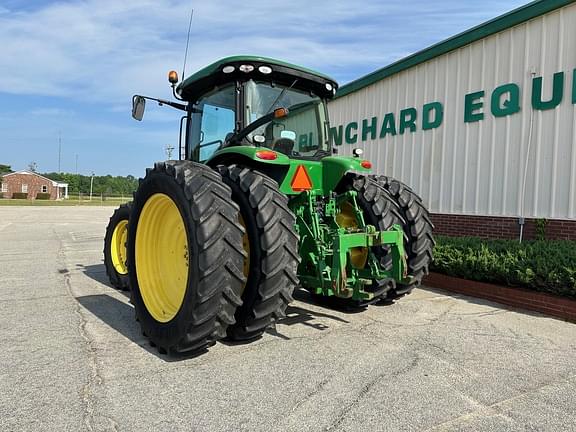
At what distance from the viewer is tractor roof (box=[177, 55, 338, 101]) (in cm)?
442

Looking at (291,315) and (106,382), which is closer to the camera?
(106,382)

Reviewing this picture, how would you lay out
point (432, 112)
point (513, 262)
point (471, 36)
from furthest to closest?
point (432, 112) < point (471, 36) < point (513, 262)

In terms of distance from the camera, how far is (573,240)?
6.57 m

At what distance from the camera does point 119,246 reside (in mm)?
6535

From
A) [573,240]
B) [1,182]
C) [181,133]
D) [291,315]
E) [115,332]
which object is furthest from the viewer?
[1,182]

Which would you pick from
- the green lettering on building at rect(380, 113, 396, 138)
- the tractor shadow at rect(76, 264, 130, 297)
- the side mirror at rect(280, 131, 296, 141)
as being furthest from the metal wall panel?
the tractor shadow at rect(76, 264, 130, 297)

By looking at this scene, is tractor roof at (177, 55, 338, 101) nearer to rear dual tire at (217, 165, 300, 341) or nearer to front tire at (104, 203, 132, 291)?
rear dual tire at (217, 165, 300, 341)

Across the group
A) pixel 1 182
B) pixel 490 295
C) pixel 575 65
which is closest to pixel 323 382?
pixel 490 295

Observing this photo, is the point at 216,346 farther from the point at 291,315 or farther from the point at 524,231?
the point at 524,231

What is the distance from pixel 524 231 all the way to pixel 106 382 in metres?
6.79

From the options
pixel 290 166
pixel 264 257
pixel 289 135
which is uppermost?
pixel 289 135

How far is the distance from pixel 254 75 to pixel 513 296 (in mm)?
4095

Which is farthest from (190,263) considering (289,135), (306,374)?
(289,135)

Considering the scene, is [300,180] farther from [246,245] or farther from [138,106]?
[138,106]
